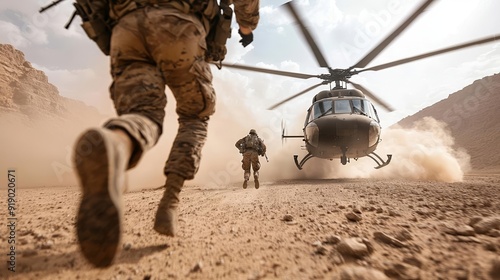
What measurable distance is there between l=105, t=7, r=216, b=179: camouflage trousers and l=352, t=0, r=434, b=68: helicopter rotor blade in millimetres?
5022

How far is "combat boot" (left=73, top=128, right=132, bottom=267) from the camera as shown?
68 centimetres

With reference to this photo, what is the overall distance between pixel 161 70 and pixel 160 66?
0.02 m

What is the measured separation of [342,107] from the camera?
675 centimetres

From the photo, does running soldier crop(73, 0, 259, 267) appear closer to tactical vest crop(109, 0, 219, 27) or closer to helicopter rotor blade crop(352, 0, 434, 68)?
tactical vest crop(109, 0, 219, 27)

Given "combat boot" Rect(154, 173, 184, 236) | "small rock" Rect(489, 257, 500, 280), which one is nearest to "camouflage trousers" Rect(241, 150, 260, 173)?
"combat boot" Rect(154, 173, 184, 236)

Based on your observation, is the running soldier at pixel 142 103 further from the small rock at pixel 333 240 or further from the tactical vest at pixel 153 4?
the small rock at pixel 333 240

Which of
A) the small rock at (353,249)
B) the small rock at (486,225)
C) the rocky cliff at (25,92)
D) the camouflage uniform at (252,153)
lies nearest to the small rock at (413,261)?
the small rock at (353,249)

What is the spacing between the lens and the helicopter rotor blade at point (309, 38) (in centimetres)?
538

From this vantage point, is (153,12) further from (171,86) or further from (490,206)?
(490,206)

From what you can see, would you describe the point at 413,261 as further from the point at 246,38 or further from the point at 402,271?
the point at 246,38

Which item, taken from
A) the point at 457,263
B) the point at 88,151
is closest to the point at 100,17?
the point at 88,151

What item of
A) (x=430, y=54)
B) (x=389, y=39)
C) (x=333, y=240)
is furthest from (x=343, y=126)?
(x=333, y=240)

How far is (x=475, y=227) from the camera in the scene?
1278mm

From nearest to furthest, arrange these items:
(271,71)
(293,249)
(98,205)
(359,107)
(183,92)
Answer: (98,205), (293,249), (183,92), (359,107), (271,71)
